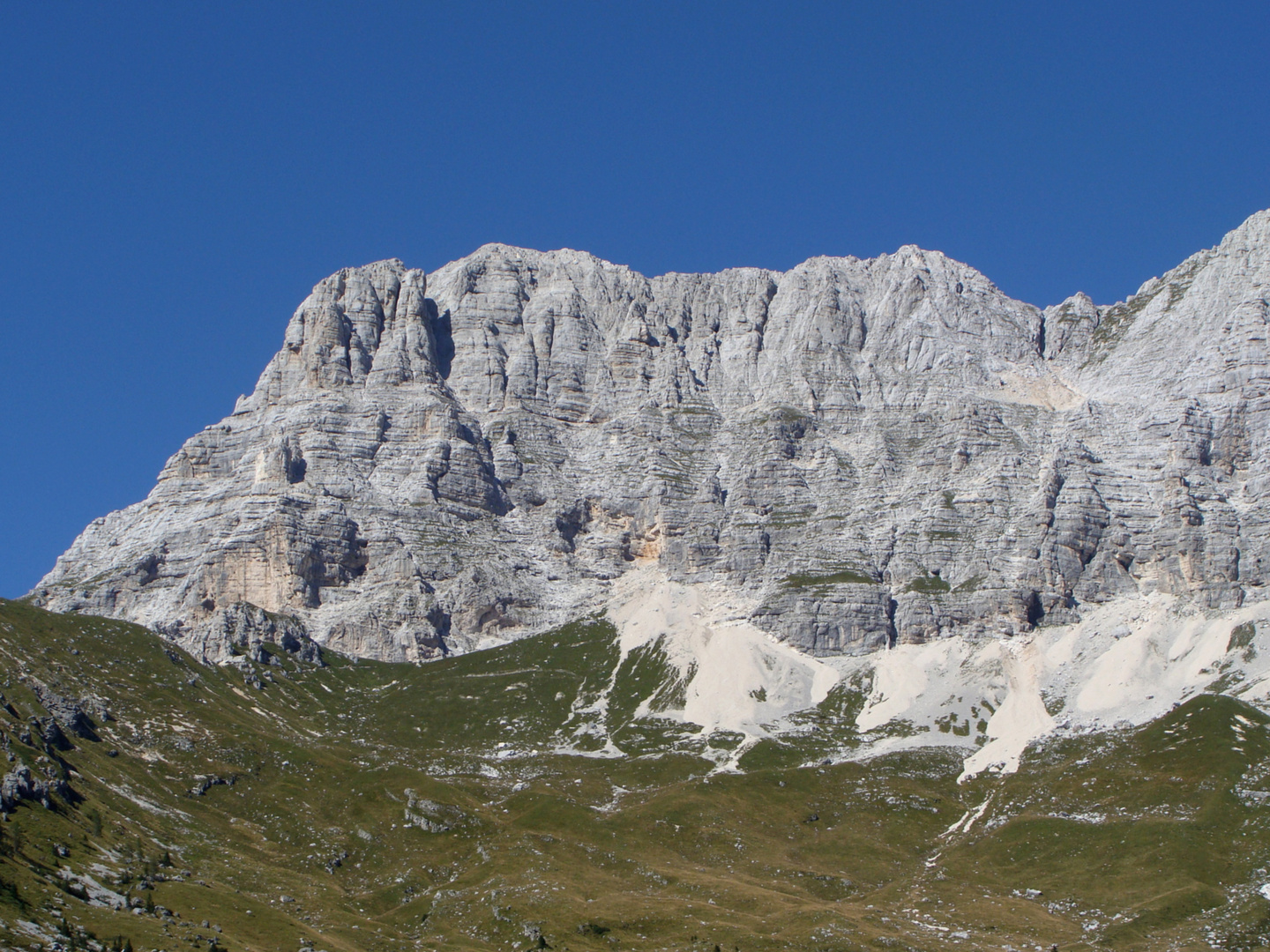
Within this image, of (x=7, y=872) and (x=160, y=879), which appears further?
(x=160, y=879)

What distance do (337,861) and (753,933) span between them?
218 feet

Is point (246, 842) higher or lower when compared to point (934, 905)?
higher

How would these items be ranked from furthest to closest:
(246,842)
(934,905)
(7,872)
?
(246,842)
(934,905)
(7,872)

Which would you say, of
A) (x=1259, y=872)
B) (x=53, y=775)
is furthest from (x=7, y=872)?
(x=1259, y=872)

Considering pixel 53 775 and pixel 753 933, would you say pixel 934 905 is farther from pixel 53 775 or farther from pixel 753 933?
pixel 53 775

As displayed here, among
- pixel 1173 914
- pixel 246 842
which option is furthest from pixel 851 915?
pixel 246 842

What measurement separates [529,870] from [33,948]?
81457 millimetres

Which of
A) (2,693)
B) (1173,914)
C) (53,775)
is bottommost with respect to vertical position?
(1173,914)

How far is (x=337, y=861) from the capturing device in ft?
653

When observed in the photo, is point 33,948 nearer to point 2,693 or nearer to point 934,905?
point 2,693

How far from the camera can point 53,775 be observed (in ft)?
580

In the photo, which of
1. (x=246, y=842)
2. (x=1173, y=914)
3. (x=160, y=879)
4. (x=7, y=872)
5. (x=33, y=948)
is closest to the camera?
(x=33, y=948)

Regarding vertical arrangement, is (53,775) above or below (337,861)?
above

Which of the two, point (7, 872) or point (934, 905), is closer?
point (7, 872)
